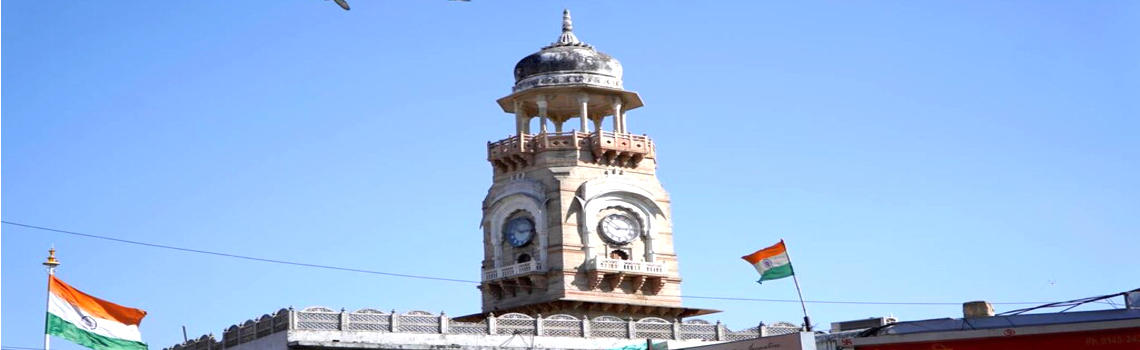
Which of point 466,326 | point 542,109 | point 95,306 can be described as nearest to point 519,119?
point 542,109

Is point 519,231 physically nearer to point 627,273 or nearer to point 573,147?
point 573,147

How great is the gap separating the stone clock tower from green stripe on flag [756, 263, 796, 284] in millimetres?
17803

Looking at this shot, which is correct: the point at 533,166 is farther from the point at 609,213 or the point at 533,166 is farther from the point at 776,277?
the point at 776,277

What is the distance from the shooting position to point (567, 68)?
75812 millimetres

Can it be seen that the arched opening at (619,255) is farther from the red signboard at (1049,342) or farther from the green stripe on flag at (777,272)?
the red signboard at (1049,342)

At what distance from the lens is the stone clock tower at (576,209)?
72938 millimetres

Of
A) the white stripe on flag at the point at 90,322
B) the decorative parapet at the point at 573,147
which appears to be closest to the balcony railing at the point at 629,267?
the decorative parapet at the point at 573,147

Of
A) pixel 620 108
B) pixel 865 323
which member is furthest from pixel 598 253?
pixel 865 323

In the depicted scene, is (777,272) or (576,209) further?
(576,209)

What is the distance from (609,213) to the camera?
74562 mm

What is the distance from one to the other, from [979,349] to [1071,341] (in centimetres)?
233

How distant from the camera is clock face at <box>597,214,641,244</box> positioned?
7425 centimetres

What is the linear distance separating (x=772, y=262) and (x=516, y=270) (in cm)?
2050

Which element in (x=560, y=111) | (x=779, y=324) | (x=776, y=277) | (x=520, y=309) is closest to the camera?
(x=776, y=277)
